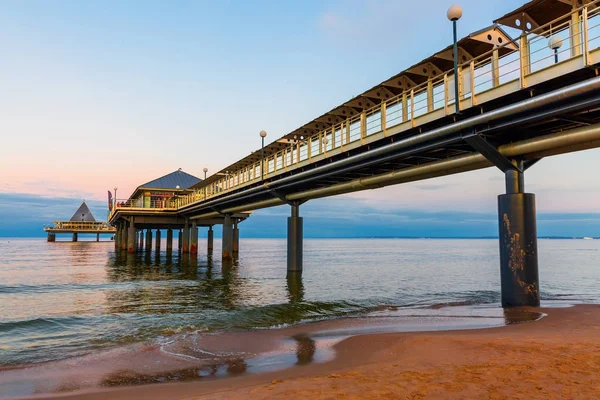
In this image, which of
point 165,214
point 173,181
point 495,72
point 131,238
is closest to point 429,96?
point 495,72

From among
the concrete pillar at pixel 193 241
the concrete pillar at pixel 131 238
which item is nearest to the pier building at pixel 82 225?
the concrete pillar at pixel 131 238

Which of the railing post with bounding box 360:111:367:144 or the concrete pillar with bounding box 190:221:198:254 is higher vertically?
the railing post with bounding box 360:111:367:144

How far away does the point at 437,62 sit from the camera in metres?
15.4

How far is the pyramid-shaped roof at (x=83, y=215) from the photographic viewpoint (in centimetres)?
12519

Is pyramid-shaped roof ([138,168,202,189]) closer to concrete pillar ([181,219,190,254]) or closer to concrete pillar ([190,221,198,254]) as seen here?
concrete pillar ([181,219,190,254])

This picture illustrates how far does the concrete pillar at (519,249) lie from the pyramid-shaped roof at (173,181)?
5484 cm

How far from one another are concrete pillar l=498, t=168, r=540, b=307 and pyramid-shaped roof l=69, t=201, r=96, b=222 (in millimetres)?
133310

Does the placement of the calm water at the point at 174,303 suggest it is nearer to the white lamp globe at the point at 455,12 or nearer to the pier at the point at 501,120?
the pier at the point at 501,120

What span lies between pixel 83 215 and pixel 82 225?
8.61 meters

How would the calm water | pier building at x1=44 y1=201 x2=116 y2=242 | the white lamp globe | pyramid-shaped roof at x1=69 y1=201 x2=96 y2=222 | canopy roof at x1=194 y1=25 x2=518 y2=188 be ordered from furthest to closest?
pyramid-shaped roof at x1=69 y1=201 x2=96 y2=222, pier building at x1=44 y1=201 x2=116 y2=242, canopy roof at x1=194 y1=25 x2=518 y2=188, the white lamp globe, the calm water

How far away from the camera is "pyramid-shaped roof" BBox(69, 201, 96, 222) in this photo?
125188mm

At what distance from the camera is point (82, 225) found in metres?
120

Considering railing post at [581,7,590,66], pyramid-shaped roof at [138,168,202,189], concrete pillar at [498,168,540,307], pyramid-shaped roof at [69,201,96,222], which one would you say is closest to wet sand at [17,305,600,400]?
concrete pillar at [498,168,540,307]

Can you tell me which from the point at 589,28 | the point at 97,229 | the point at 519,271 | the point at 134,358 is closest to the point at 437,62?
the point at 589,28
